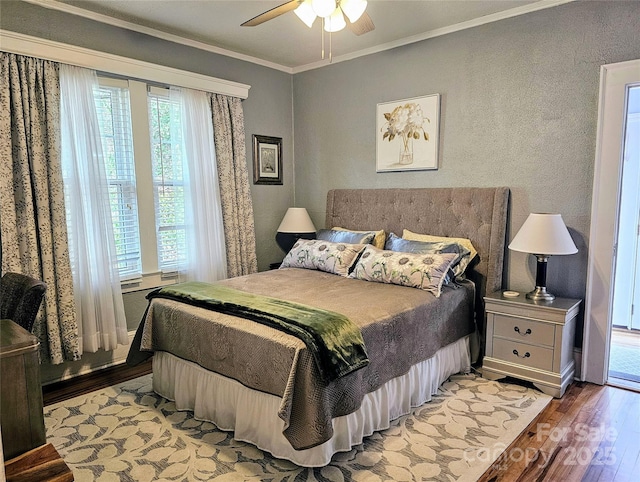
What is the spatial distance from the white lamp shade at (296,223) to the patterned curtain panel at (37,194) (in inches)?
79.6

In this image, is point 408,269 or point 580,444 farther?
point 408,269

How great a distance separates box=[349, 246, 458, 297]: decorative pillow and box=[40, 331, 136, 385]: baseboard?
6.88ft

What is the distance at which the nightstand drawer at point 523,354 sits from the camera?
2924 mm

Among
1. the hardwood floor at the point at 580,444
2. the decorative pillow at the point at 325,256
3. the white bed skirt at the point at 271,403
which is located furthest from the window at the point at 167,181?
the hardwood floor at the point at 580,444

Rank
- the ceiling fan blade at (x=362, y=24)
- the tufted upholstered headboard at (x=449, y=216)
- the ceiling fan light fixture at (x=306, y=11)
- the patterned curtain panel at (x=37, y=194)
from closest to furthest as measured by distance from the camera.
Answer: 1. the ceiling fan light fixture at (x=306, y=11)
2. the ceiling fan blade at (x=362, y=24)
3. the patterned curtain panel at (x=37, y=194)
4. the tufted upholstered headboard at (x=449, y=216)

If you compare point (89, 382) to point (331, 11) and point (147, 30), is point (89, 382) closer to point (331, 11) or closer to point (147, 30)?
point (147, 30)

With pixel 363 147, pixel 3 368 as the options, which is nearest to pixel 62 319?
pixel 3 368

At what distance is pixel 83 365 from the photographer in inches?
133

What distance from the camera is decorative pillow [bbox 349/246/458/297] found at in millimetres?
3018

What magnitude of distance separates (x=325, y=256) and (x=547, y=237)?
1.69 meters

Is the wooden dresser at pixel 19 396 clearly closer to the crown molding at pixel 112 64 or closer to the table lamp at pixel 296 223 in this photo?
the crown molding at pixel 112 64

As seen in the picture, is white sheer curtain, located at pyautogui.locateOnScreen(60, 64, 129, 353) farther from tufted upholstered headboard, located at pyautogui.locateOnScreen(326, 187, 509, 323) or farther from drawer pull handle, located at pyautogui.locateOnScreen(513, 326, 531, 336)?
drawer pull handle, located at pyautogui.locateOnScreen(513, 326, 531, 336)

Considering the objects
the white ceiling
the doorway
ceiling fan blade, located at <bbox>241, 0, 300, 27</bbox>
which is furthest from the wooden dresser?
the doorway

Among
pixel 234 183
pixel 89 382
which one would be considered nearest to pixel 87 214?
pixel 89 382
